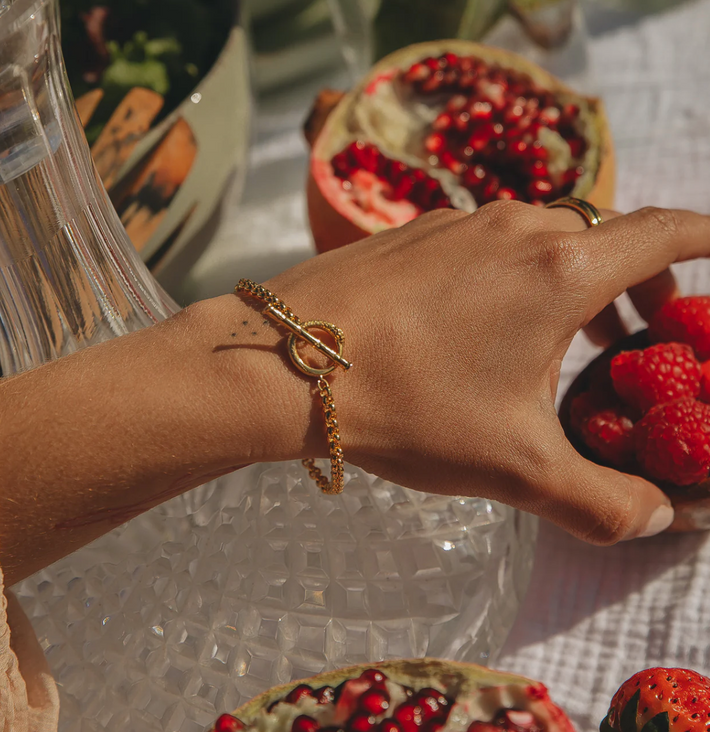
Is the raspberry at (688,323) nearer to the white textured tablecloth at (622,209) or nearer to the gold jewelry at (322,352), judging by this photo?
the white textured tablecloth at (622,209)

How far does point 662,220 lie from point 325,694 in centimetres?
31

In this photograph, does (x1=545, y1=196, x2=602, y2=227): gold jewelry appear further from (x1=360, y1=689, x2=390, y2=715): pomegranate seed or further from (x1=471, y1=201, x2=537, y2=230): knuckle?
(x1=360, y1=689, x2=390, y2=715): pomegranate seed

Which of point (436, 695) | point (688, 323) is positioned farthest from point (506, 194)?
point (436, 695)

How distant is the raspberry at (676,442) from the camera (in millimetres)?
445

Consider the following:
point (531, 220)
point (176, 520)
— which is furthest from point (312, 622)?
point (531, 220)

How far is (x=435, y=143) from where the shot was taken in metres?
0.73

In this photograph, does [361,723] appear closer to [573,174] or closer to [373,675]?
[373,675]

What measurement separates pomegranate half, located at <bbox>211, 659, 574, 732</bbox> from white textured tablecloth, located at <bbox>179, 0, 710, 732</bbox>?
0.37ft

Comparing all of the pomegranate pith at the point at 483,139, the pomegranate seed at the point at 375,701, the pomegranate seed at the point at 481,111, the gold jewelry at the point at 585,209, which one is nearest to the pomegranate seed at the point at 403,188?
the pomegranate pith at the point at 483,139

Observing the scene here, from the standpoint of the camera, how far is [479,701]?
15.4 inches

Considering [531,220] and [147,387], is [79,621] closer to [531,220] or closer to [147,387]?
[147,387]

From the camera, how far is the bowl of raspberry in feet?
1.49

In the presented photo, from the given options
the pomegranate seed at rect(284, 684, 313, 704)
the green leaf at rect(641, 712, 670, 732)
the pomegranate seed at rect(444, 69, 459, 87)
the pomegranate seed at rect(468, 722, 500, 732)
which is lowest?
the green leaf at rect(641, 712, 670, 732)

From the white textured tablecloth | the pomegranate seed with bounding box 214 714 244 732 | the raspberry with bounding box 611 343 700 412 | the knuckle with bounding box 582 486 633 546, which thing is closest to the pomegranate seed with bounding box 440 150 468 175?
the white textured tablecloth
